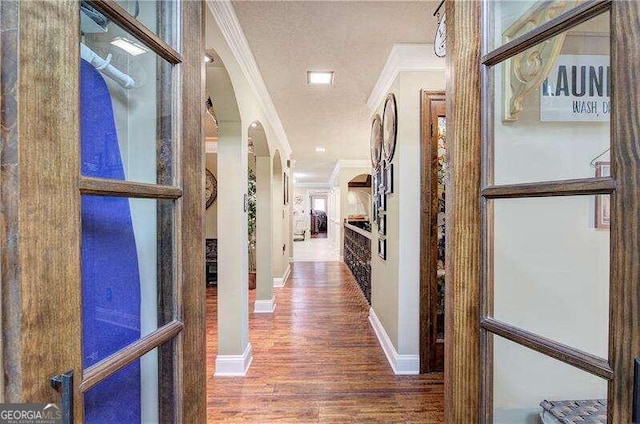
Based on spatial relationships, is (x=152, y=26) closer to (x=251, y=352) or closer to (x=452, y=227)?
(x=452, y=227)

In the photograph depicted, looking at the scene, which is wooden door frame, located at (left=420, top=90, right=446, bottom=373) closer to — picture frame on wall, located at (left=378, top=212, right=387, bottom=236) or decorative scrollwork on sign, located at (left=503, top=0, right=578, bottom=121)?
picture frame on wall, located at (left=378, top=212, right=387, bottom=236)

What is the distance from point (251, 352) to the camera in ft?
9.27

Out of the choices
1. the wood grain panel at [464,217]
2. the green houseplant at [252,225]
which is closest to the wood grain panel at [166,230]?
the wood grain panel at [464,217]

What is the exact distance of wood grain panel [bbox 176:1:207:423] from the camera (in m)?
0.81

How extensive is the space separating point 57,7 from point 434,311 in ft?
9.08

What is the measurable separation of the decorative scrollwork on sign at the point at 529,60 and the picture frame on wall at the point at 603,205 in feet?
0.95

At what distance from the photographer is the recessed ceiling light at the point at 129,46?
748 millimetres

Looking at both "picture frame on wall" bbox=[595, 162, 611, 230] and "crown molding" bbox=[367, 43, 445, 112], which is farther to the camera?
"crown molding" bbox=[367, 43, 445, 112]

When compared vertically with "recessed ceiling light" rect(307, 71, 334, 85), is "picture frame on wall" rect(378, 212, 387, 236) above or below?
below

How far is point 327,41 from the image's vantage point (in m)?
2.22

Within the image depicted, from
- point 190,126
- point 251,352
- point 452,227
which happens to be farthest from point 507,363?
point 251,352

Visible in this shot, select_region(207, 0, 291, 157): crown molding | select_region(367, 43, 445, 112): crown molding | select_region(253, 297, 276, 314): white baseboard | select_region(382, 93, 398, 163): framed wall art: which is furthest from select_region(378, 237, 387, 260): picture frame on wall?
select_region(207, 0, 291, 157): crown molding

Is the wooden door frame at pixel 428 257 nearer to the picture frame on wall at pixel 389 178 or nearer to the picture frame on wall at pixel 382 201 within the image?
the picture frame on wall at pixel 389 178

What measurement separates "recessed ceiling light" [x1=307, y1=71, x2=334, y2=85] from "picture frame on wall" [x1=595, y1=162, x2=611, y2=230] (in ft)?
8.04
